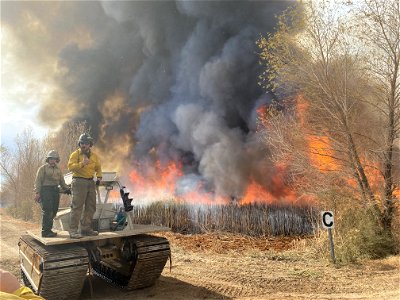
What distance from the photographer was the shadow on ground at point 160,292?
7320 mm

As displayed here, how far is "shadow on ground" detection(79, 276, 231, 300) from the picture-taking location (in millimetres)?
7320

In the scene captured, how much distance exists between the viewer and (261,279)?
854cm

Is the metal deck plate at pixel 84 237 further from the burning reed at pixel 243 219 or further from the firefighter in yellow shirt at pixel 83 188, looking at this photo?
the burning reed at pixel 243 219

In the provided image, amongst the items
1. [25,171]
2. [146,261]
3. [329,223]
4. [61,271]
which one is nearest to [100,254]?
[146,261]

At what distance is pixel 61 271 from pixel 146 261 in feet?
5.75

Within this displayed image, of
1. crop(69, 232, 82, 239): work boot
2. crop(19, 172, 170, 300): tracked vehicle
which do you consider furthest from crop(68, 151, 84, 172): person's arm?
crop(69, 232, 82, 239): work boot

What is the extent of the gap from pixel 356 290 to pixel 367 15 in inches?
356

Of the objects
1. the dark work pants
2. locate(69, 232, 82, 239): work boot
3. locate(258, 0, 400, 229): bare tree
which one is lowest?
locate(69, 232, 82, 239): work boot

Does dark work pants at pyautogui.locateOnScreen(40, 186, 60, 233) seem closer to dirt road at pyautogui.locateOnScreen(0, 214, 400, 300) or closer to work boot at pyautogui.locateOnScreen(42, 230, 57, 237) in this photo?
work boot at pyautogui.locateOnScreen(42, 230, 57, 237)

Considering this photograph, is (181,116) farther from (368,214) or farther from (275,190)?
(368,214)

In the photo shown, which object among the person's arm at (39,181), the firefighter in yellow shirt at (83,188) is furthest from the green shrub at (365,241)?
the person's arm at (39,181)

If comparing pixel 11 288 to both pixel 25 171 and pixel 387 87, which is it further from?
pixel 25 171

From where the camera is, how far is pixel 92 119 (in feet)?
132

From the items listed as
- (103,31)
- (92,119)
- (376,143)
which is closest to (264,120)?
(376,143)
